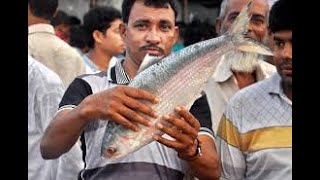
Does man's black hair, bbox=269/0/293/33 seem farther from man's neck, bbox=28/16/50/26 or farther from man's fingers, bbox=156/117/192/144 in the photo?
man's neck, bbox=28/16/50/26

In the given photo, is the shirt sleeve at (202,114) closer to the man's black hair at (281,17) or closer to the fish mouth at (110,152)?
the fish mouth at (110,152)

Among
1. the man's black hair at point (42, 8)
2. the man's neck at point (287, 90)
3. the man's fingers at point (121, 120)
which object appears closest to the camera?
the man's fingers at point (121, 120)

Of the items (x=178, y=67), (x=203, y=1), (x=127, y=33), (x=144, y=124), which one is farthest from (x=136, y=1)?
(x=203, y=1)

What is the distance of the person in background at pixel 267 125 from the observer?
282 cm

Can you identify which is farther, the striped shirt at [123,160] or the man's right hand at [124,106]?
the striped shirt at [123,160]

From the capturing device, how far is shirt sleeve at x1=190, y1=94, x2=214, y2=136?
8.46ft

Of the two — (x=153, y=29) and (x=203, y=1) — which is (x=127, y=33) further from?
(x=203, y=1)

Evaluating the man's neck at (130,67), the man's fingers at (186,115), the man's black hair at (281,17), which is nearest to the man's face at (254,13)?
the man's black hair at (281,17)

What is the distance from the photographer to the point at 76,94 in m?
2.57

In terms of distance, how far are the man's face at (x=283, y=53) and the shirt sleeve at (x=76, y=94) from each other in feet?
2.59

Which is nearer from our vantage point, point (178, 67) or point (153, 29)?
point (178, 67)

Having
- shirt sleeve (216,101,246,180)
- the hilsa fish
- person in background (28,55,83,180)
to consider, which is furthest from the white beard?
person in background (28,55,83,180)

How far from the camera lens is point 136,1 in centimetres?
275
